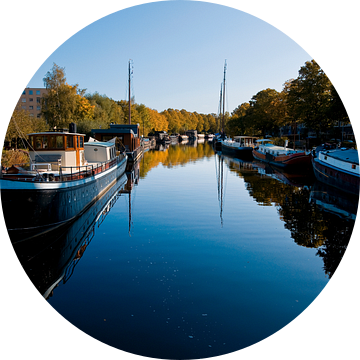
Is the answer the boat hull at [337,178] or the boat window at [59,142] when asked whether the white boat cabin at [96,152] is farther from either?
the boat hull at [337,178]

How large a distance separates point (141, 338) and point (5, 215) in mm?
7096

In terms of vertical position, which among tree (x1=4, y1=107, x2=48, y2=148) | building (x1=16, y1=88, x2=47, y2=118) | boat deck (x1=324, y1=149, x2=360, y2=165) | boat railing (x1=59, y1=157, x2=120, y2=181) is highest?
building (x1=16, y1=88, x2=47, y2=118)

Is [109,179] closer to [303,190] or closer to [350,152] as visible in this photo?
[303,190]

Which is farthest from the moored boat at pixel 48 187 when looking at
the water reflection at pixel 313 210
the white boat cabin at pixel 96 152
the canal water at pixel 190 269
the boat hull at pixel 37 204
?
the water reflection at pixel 313 210

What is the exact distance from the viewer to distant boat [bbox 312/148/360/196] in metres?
20.9

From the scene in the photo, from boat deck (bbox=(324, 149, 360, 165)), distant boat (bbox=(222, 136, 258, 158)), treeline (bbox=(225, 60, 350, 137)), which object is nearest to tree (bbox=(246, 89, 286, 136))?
treeline (bbox=(225, 60, 350, 137))

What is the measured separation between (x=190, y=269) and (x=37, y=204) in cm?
619

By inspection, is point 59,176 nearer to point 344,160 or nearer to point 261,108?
point 344,160

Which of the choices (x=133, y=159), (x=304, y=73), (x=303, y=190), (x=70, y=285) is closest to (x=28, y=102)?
(x=133, y=159)

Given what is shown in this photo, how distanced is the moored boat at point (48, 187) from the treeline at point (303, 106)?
25.0 meters

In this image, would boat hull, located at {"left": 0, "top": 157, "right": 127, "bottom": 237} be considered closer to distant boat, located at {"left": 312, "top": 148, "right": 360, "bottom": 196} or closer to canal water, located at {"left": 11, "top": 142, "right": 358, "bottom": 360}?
canal water, located at {"left": 11, "top": 142, "right": 358, "bottom": 360}

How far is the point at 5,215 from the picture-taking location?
34.6ft

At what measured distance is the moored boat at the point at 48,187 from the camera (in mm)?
10719

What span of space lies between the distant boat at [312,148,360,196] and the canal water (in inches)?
115
